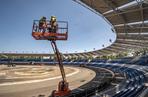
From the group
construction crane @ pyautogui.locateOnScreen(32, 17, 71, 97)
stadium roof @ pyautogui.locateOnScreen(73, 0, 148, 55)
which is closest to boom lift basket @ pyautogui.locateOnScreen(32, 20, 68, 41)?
construction crane @ pyautogui.locateOnScreen(32, 17, 71, 97)

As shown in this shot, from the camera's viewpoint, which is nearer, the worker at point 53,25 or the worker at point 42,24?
the worker at point 42,24

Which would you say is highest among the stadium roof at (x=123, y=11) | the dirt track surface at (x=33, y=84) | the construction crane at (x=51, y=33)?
the stadium roof at (x=123, y=11)

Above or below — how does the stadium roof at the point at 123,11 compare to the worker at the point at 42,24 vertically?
above

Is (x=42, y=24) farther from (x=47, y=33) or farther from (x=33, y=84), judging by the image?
(x=33, y=84)

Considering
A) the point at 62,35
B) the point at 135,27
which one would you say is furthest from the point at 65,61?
the point at 62,35

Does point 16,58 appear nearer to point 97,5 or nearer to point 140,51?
point 140,51

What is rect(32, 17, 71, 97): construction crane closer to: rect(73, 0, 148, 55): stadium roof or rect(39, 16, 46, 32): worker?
rect(39, 16, 46, 32): worker

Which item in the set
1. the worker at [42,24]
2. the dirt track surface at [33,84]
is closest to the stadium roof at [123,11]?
the worker at [42,24]

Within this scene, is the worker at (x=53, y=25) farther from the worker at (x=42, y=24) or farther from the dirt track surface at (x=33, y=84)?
the dirt track surface at (x=33, y=84)

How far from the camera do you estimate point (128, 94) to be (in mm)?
17578

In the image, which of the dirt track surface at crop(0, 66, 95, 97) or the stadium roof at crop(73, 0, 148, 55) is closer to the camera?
the dirt track surface at crop(0, 66, 95, 97)

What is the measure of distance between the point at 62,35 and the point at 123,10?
44.7 feet

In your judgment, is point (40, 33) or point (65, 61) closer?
point (40, 33)

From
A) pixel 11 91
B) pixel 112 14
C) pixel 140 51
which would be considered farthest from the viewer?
pixel 140 51
